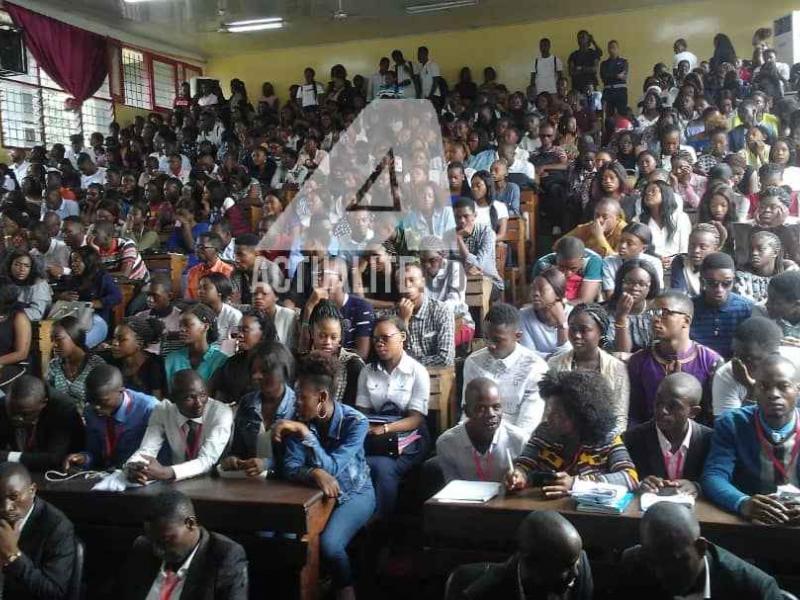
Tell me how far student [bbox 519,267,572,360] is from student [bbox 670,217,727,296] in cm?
85

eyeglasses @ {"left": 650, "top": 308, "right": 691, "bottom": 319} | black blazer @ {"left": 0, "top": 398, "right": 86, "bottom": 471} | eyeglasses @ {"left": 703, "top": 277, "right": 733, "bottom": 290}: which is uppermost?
eyeglasses @ {"left": 703, "top": 277, "right": 733, "bottom": 290}

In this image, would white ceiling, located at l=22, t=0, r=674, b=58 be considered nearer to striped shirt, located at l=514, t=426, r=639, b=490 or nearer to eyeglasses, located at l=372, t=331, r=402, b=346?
eyeglasses, located at l=372, t=331, r=402, b=346

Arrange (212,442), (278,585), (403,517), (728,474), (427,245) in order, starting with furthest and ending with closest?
(427,245)
(403,517)
(212,442)
(278,585)
(728,474)

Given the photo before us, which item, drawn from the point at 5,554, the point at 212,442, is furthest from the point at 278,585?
the point at 5,554

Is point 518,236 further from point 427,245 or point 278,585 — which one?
point 278,585

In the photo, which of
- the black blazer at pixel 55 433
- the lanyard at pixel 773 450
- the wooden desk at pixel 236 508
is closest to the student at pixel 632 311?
the lanyard at pixel 773 450

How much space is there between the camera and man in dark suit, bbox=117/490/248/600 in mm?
2842

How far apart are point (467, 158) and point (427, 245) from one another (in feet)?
9.36

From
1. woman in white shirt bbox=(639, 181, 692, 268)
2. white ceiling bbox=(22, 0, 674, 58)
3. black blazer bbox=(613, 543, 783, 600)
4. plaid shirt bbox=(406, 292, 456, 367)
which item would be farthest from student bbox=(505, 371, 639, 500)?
white ceiling bbox=(22, 0, 674, 58)

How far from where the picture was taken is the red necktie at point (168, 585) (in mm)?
2889

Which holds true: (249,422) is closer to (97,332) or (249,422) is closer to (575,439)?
(575,439)

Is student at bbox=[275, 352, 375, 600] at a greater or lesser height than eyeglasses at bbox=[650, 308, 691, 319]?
lesser

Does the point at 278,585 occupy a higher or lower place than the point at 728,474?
lower

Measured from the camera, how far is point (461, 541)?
9.99 ft
